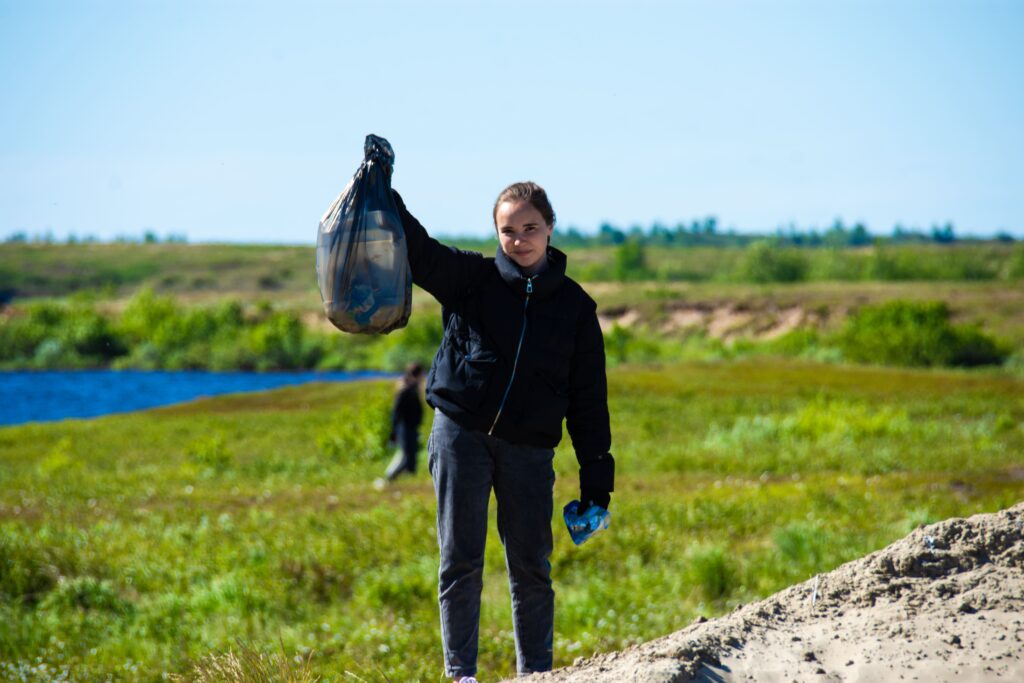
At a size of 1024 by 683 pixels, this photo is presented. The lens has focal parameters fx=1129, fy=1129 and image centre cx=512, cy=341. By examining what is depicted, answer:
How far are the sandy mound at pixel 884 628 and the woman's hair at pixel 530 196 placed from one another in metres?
1.69

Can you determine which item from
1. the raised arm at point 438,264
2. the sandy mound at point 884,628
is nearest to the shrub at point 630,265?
the sandy mound at point 884,628

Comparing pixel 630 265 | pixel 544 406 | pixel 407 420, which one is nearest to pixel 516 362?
pixel 544 406

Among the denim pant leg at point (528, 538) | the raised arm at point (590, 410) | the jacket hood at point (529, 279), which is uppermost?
the jacket hood at point (529, 279)

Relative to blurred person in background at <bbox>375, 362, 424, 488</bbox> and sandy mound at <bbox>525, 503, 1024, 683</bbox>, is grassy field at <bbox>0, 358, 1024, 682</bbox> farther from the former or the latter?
sandy mound at <bbox>525, 503, 1024, 683</bbox>

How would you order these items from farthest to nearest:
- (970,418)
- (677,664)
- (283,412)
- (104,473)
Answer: (283,412) → (970,418) → (104,473) → (677,664)

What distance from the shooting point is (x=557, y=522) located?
1114 centimetres

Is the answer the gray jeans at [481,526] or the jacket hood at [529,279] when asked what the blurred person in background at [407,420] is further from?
the jacket hood at [529,279]

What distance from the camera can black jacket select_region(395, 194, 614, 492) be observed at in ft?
13.8

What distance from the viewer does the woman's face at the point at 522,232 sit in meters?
4.29

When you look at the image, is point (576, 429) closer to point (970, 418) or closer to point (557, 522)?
point (557, 522)

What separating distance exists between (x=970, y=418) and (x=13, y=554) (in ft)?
78.8

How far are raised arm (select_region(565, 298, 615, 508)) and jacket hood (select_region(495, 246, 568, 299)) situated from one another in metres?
0.20

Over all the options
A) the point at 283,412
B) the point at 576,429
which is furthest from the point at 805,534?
the point at 283,412

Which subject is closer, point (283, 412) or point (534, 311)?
point (534, 311)
